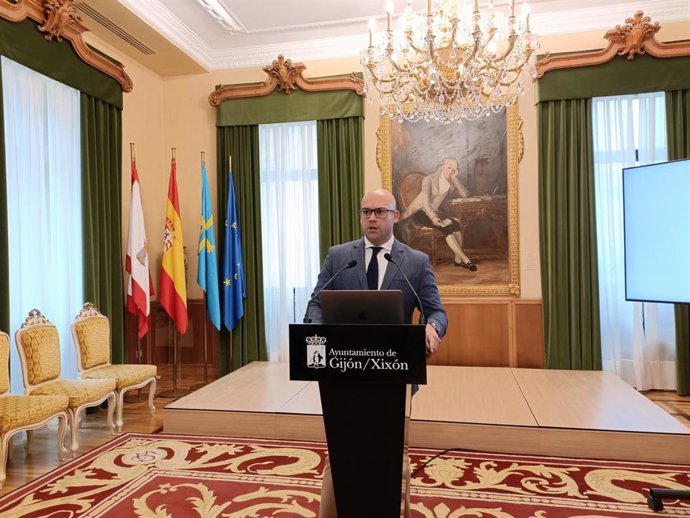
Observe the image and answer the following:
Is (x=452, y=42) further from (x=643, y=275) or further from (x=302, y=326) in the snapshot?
(x=302, y=326)

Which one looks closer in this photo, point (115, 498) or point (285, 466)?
point (115, 498)

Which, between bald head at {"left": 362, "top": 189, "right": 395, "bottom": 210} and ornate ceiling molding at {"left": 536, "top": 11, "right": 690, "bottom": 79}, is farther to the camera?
ornate ceiling molding at {"left": 536, "top": 11, "right": 690, "bottom": 79}

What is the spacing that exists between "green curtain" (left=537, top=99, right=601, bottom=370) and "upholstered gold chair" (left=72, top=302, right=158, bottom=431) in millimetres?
4096

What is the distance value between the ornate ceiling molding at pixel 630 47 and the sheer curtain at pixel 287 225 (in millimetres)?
2904

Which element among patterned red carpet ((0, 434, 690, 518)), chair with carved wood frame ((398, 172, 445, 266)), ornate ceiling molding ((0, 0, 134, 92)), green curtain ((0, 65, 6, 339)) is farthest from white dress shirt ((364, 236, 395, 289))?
ornate ceiling molding ((0, 0, 134, 92))

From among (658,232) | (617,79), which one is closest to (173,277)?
(658,232)

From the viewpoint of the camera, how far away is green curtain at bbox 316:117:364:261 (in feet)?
19.3

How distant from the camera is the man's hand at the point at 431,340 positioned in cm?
217

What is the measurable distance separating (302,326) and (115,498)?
1810 mm

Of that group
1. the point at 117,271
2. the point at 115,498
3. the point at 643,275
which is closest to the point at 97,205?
the point at 117,271

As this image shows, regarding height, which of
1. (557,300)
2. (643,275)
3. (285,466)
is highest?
(643,275)

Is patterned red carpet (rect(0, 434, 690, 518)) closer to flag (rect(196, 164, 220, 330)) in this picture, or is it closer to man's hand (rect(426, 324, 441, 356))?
man's hand (rect(426, 324, 441, 356))

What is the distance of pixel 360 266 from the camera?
282cm

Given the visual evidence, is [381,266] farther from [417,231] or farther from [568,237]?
[568,237]
